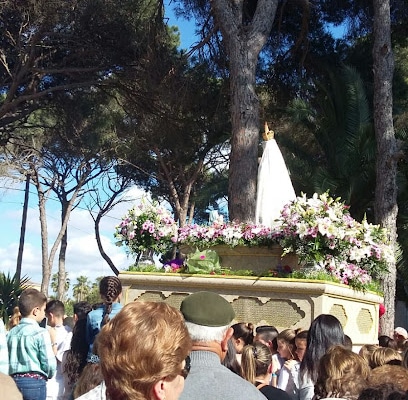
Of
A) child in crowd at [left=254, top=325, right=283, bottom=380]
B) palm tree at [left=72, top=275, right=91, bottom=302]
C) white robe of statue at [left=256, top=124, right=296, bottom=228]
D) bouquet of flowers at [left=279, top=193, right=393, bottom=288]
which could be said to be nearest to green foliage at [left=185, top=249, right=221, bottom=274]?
bouquet of flowers at [left=279, top=193, right=393, bottom=288]

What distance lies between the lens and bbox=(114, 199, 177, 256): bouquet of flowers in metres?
8.48

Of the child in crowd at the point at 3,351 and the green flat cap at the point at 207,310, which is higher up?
the green flat cap at the point at 207,310

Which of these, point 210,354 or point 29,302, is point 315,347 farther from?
point 29,302

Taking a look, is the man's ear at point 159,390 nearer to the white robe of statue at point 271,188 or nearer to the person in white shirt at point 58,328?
the person in white shirt at point 58,328

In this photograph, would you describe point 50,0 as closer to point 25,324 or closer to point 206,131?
point 206,131

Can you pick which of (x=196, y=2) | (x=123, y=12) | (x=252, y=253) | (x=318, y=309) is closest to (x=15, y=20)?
(x=123, y=12)

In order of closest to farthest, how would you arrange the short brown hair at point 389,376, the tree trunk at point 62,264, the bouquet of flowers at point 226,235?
the short brown hair at point 389,376
the bouquet of flowers at point 226,235
the tree trunk at point 62,264

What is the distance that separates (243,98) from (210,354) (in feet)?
30.9

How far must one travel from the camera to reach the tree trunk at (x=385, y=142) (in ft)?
40.0

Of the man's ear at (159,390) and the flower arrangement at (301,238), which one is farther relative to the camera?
the flower arrangement at (301,238)

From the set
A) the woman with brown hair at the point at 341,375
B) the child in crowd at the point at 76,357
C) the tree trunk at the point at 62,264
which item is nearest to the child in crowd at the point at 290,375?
the woman with brown hair at the point at 341,375

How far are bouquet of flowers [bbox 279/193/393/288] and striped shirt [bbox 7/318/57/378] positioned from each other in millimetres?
3130

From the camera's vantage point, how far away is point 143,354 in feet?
6.00

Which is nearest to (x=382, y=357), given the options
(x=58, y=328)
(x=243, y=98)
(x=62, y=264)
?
(x=58, y=328)
